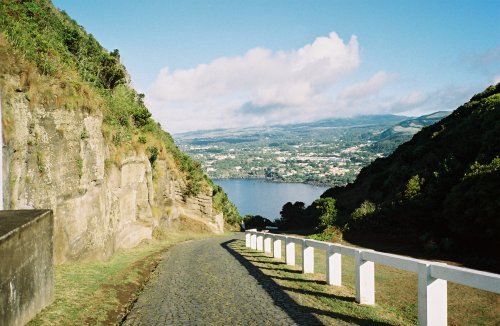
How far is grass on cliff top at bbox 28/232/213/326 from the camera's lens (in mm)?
6988

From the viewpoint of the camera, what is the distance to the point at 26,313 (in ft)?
20.3

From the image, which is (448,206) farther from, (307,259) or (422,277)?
(422,277)

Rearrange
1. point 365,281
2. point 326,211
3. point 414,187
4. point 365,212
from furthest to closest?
point 326,211 < point 365,212 < point 414,187 < point 365,281

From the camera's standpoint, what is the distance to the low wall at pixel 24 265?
5367mm

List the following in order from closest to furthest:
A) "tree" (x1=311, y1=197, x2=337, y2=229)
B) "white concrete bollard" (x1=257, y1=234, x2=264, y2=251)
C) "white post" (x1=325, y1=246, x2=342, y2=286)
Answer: "white post" (x1=325, y1=246, x2=342, y2=286), "white concrete bollard" (x1=257, y1=234, x2=264, y2=251), "tree" (x1=311, y1=197, x2=337, y2=229)

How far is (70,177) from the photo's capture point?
43.0 feet

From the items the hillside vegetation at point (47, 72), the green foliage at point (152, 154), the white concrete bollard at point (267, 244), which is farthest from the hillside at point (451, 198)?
the hillside vegetation at point (47, 72)

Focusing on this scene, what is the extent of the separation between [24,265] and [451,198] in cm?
1754

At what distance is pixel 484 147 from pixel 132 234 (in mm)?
18278

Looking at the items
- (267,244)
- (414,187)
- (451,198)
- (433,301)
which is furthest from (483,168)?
(433,301)

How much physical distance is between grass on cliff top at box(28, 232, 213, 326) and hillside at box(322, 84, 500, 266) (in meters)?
12.4

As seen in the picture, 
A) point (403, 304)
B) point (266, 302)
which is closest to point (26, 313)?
point (266, 302)

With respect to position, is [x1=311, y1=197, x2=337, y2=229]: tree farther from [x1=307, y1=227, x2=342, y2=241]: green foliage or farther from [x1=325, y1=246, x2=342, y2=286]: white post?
[x1=325, y1=246, x2=342, y2=286]: white post

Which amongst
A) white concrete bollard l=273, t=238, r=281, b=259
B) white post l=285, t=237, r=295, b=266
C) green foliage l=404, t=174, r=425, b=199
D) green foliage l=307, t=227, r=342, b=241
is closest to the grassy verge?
white post l=285, t=237, r=295, b=266
